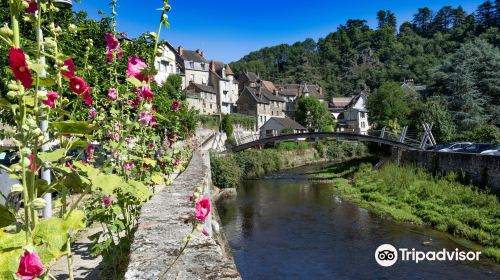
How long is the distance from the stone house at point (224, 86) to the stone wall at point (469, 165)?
1732 inches

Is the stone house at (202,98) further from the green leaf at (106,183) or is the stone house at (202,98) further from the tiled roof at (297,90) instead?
the green leaf at (106,183)

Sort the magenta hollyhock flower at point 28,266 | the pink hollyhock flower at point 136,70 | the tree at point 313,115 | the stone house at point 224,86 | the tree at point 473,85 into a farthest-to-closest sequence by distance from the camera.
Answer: the stone house at point 224,86, the tree at point 313,115, the tree at point 473,85, the pink hollyhock flower at point 136,70, the magenta hollyhock flower at point 28,266

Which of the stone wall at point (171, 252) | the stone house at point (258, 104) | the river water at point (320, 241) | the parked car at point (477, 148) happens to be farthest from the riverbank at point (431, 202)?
the stone house at point (258, 104)

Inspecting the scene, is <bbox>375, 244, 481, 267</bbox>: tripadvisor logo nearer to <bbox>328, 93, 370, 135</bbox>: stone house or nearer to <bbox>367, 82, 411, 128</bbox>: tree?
<bbox>367, 82, 411, 128</bbox>: tree

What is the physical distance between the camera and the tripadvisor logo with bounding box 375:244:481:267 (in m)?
14.2

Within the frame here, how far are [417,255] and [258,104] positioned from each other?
189 feet

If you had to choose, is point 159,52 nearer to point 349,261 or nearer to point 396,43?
point 349,261

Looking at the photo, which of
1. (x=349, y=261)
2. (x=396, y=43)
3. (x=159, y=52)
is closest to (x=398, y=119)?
(x=349, y=261)

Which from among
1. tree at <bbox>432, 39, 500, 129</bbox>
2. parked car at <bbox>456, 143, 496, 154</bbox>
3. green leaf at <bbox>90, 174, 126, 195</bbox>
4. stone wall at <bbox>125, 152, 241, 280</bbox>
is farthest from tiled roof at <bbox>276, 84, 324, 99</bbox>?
green leaf at <bbox>90, 174, 126, 195</bbox>

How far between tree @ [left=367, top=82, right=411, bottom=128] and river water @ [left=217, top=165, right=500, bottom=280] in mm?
37845

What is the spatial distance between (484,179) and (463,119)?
2202cm

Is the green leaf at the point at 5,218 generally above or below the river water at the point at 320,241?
above

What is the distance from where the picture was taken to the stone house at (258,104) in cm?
7088

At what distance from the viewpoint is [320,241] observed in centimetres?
1664
